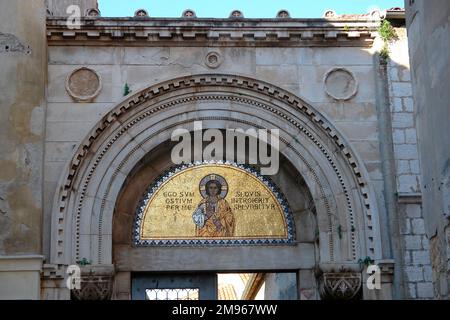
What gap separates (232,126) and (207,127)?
16.6 inches

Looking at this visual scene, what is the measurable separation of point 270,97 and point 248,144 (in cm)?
94

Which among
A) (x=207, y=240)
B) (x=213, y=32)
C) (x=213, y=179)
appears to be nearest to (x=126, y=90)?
(x=213, y=32)

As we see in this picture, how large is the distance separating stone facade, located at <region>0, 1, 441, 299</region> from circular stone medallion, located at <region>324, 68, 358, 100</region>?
0.02m

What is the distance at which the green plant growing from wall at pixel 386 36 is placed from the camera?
17.0 meters

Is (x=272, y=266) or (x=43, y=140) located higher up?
(x=43, y=140)

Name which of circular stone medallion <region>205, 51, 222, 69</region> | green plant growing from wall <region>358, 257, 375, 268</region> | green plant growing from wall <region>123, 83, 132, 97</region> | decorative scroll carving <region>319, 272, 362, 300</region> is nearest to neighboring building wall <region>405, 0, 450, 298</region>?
green plant growing from wall <region>358, 257, 375, 268</region>

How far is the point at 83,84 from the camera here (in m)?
16.7

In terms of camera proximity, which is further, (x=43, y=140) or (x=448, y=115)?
(x=43, y=140)

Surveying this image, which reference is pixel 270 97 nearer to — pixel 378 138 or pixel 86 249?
pixel 378 138

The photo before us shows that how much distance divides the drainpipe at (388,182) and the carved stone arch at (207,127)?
23cm

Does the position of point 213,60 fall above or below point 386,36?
below

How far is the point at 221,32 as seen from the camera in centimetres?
1684

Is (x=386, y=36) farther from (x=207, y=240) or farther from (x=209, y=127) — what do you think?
(x=207, y=240)

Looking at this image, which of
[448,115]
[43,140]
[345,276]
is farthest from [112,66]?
[448,115]
